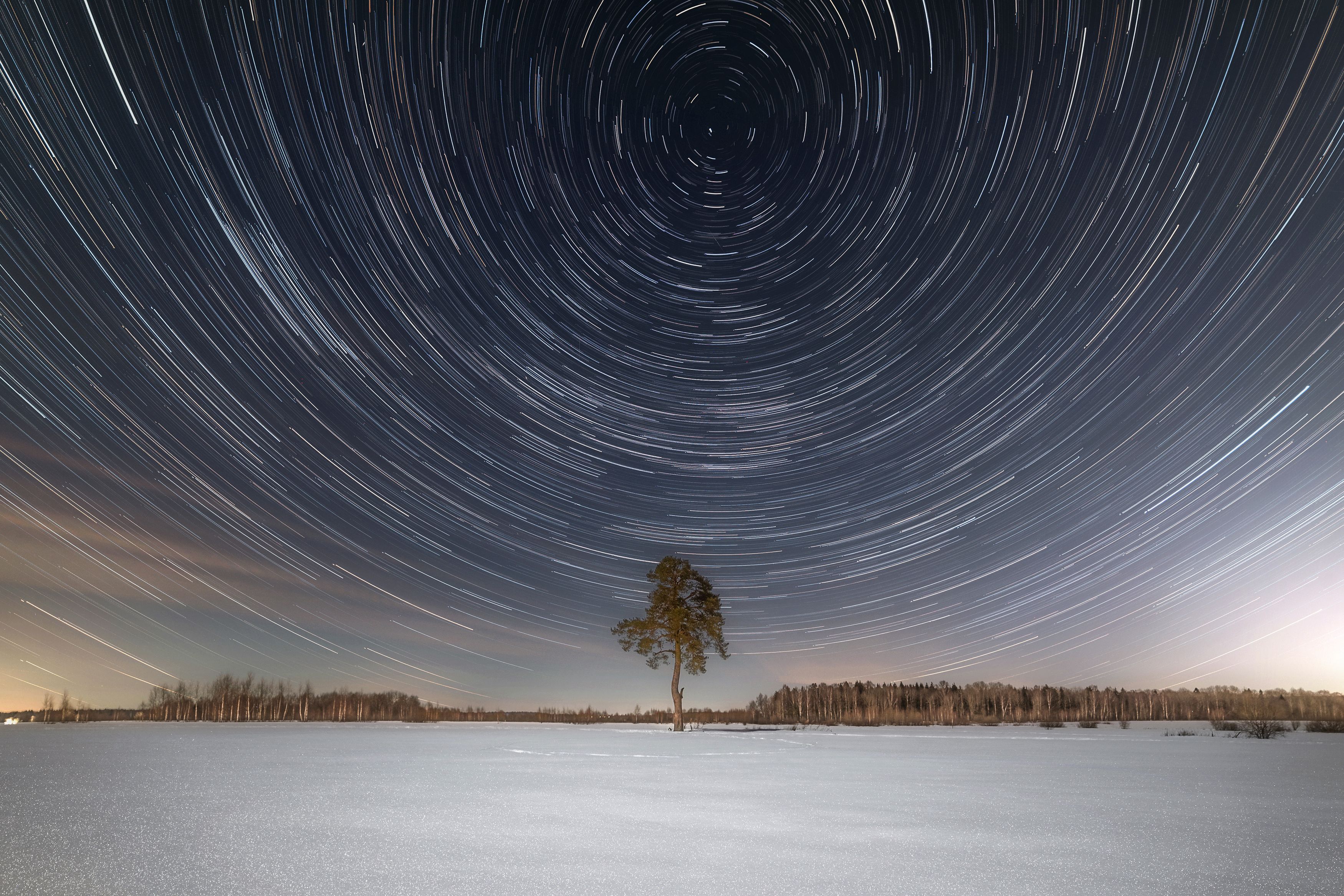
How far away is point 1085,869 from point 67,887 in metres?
9.02

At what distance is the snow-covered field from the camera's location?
7.09m

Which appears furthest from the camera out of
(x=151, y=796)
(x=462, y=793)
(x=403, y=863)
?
(x=462, y=793)

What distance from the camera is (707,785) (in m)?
15.1

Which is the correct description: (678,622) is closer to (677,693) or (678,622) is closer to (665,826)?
(677,693)

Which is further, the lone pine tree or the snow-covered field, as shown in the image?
the lone pine tree

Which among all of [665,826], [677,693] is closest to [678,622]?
[677,693]

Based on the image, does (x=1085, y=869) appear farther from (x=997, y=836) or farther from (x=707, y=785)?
(x=707, y=785)

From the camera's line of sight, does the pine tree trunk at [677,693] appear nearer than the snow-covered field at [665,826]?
No

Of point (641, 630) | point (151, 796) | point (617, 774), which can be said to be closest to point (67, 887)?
point (151, 796)

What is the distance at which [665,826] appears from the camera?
1012 centimetres

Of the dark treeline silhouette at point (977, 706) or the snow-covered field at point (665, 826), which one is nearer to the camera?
the snow-covered field at point (665, 826)

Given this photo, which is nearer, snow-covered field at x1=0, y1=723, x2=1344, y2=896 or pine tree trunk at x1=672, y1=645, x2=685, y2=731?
snow-covered field at x1=0, y1=723, x2=1344, y2=896

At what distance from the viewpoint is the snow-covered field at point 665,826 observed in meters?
7.09

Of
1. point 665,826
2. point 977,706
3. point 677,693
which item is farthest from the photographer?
point 977,706
